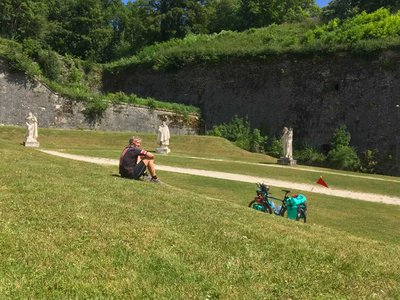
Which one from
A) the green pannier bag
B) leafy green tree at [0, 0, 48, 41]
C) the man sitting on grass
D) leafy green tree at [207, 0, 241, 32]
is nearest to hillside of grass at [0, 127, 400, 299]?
the green pannier bag

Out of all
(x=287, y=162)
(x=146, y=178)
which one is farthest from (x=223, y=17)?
(x=146, y=178)

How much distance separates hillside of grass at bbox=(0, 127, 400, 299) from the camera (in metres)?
4.17

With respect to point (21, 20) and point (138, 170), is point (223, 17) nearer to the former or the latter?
point (21, 20)

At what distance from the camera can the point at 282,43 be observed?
3134 centimetres

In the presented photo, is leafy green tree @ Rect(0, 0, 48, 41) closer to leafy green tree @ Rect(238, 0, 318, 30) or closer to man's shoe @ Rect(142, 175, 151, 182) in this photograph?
leafy green tree @ Rect(238, 0, 318, 30)

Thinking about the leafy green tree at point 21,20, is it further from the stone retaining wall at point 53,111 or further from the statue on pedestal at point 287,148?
the statue on pedestal at point 287,148

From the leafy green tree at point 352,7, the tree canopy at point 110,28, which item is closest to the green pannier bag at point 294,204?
the leafy green tree at point 352,7

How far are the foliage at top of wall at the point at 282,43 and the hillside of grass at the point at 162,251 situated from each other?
21228 millimetres

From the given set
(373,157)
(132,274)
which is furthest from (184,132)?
(132,274)

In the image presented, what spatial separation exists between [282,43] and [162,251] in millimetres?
28086

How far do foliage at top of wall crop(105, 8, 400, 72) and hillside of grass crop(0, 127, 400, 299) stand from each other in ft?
69.6

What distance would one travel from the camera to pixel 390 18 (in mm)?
28406

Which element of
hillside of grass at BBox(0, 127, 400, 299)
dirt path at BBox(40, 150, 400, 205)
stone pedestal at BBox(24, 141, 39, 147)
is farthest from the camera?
stone pedestal at BBox(24, 141, 39, 147)

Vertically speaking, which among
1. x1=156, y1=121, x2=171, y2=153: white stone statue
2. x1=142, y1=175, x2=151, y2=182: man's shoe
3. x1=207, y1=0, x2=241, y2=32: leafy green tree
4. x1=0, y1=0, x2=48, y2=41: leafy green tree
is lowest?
x1=142, y1=175, x2=151, y2=182: man's shoe
